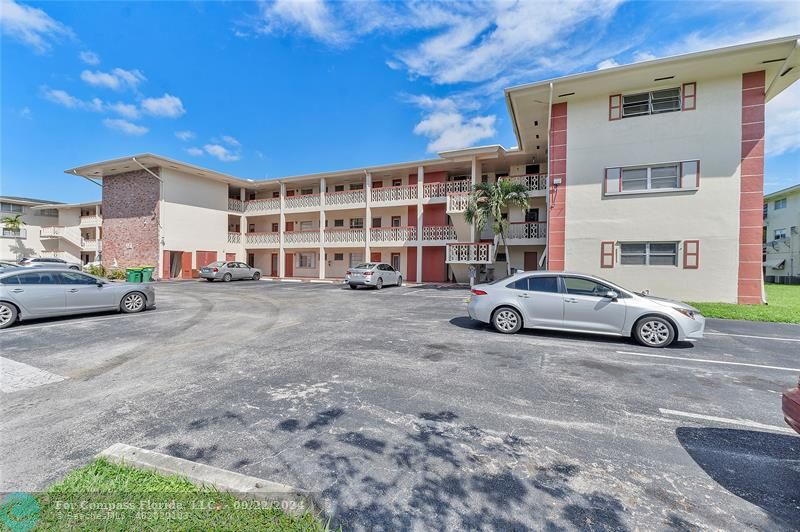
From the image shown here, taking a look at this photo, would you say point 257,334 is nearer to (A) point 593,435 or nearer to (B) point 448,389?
(B) point 448,389

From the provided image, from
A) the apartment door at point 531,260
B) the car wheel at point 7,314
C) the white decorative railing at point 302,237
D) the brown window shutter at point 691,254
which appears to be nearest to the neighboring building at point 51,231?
the white decorative railing at point 302,237

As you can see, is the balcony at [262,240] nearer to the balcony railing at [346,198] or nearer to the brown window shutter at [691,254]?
the balcony railing at [346,198]

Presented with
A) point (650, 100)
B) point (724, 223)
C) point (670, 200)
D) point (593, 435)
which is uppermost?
point (650, 100)

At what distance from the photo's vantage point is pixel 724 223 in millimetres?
12062

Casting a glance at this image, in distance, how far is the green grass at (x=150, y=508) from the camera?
1.97m

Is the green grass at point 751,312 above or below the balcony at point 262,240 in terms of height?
below

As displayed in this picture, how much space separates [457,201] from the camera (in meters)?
19.5

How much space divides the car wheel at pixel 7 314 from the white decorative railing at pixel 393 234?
57.6 feet

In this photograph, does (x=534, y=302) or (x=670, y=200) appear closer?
(x=534, y=302)

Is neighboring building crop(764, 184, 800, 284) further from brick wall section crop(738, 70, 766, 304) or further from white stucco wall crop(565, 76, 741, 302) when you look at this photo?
white stucco wall crop(565, 76, 741, 302)

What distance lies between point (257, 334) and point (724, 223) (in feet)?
54.2

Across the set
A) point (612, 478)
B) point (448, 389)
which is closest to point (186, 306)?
point (448, 389)

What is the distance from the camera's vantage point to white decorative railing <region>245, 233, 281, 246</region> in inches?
1064

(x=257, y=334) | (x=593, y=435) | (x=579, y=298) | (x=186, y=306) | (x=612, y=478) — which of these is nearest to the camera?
(x=612, y=478)
